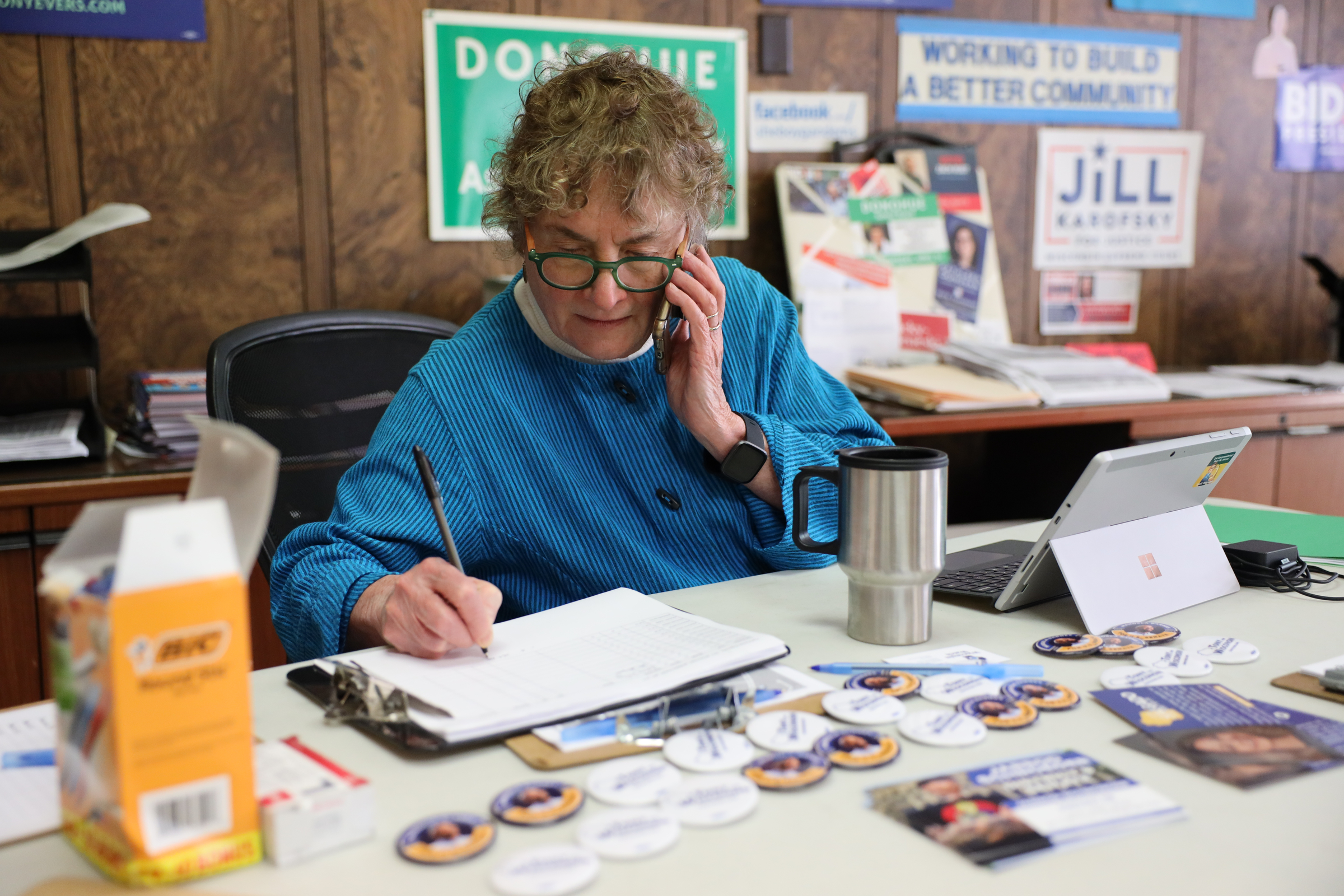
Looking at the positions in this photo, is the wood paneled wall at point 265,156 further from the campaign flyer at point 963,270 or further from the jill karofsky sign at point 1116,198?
the jill karofsky sign at point 1116,198

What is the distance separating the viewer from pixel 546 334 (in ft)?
4.38

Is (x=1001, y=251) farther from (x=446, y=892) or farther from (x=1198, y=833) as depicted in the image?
(x=446, y=892)

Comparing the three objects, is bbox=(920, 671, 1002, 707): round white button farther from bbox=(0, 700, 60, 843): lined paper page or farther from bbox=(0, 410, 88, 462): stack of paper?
bbox=(0, 410, 88, 462): stack of paper

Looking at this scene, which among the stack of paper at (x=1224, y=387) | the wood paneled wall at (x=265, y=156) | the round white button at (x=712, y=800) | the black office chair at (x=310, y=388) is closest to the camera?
the round white button at (x=712, y=800)

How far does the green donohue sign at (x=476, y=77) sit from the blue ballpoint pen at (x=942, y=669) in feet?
5.23

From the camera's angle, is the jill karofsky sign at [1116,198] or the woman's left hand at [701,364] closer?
the woman's left hand at [701,364]

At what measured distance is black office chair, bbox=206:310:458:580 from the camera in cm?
150

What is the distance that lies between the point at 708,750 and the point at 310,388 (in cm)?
99

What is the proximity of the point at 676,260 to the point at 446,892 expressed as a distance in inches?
31.8

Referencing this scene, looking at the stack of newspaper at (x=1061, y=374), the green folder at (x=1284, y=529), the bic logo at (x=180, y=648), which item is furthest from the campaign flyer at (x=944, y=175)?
the bic logo at (x=180, y=648)

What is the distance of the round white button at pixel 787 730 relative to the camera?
0.81m

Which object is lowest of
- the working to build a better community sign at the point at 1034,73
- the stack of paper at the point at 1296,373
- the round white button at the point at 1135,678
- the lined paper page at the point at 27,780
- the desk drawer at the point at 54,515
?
the desk drawer at the point at 54,515

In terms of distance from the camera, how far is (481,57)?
7.66 feet

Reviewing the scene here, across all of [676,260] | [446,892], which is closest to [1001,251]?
[676,260]
